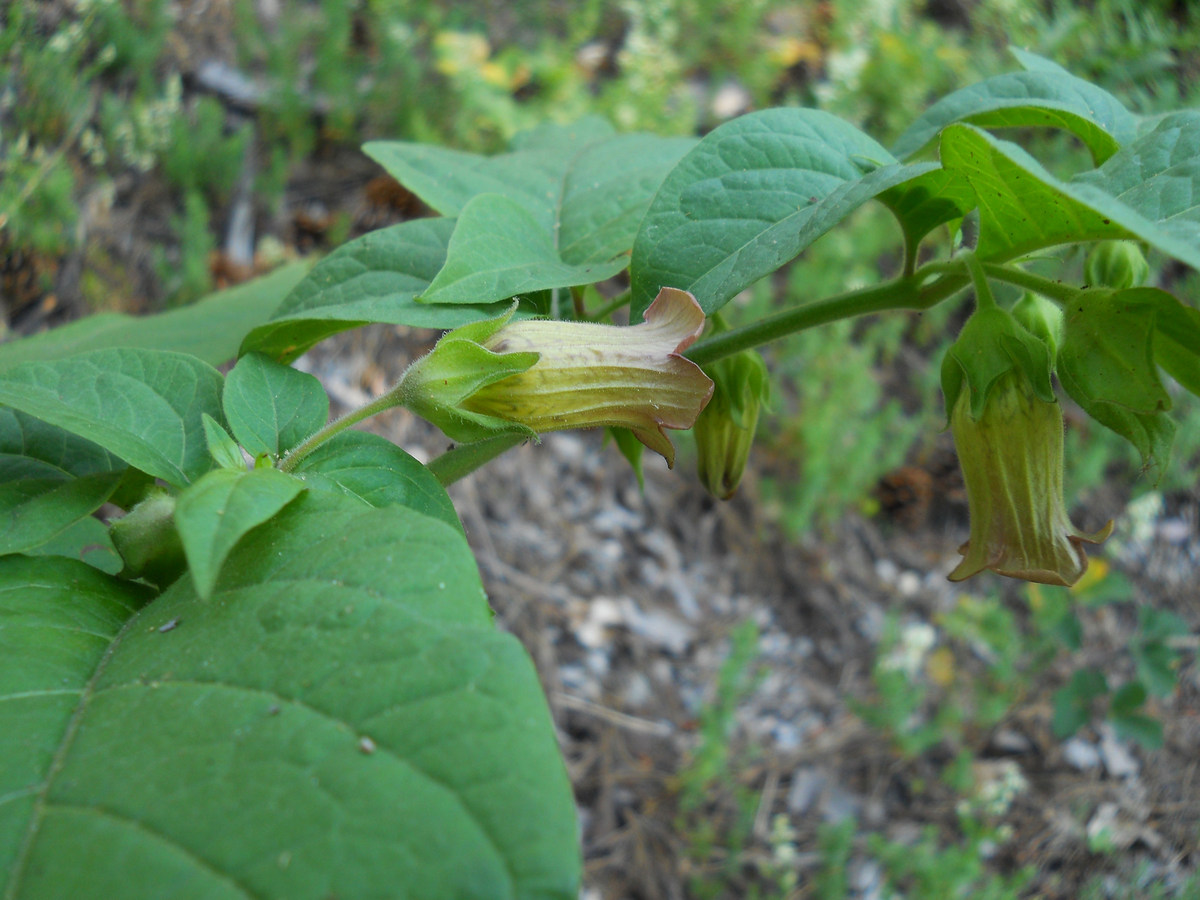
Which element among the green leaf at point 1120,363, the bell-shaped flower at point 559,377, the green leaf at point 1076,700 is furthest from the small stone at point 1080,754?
the bell-shaped flower at point 559,377

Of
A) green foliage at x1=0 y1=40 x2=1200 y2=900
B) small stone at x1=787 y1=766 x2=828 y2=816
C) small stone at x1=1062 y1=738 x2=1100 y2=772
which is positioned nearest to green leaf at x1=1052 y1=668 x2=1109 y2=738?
small stone at x1=1062 y1=738 x2=1100 y2=772

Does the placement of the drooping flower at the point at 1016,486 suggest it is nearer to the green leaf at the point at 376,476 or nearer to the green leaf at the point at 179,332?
the green leaf at the point at 376,476

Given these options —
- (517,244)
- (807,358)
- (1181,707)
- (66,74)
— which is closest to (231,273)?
(66,74)

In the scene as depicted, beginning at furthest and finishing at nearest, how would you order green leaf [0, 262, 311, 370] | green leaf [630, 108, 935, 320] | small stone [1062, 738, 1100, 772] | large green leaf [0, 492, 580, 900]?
1. small stone [1062, 738, 1100, 772]
2. green leaf [0, 262, 311, 370]
3. green leaf [630, 108, 935, 320]
4. large green leaf [0, 492, 580, 900]

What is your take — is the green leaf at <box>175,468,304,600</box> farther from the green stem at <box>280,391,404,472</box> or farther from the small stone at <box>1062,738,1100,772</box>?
the small stone at <box>1062,738,1100,772</box>

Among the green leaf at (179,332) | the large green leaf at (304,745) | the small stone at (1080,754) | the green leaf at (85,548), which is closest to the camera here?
the large green leaf at (304,745)

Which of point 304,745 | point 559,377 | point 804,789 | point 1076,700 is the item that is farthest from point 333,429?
point 1076,700
